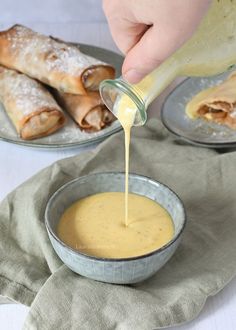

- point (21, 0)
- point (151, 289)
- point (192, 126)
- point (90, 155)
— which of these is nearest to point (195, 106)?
point (192, 126)

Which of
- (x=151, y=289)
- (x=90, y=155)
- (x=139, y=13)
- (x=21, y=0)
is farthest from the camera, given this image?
(x=21, y=0)

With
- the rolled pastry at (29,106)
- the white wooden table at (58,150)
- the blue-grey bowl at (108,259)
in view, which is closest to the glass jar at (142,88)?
the blue-grey bowl at (108,259)

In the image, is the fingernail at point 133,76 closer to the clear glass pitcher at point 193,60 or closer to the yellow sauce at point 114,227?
the clear glass pitcher at point 193,60

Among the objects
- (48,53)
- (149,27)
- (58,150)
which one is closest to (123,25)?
(149,27)

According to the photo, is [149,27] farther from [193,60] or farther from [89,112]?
[89,112]

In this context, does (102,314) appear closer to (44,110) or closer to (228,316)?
(228,316)

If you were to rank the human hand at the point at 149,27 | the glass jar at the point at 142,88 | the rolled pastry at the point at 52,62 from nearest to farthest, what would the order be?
1. the human hand at the point at 149,27
2. the glass jar at the point at 142,88
3. the rolled pastry at the point at 52,62
